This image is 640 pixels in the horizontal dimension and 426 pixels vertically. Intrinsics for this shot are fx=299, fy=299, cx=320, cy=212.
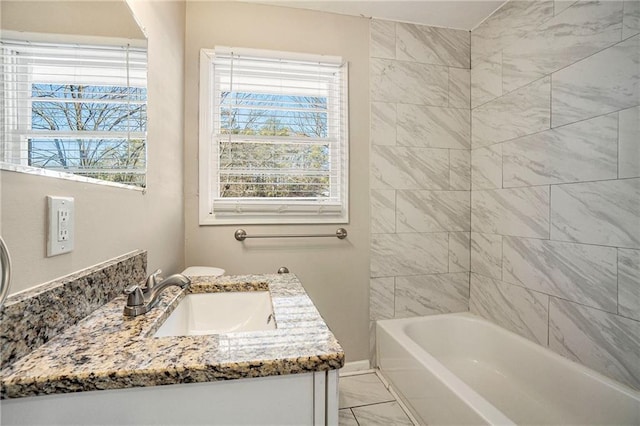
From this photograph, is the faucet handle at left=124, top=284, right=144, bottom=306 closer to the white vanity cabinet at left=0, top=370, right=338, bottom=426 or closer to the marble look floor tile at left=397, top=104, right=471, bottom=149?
the white vanity cabinet at left=0, top=370, right=338, bottom=426

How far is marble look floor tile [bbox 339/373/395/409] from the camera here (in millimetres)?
1733

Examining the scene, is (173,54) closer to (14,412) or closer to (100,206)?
(100,206)

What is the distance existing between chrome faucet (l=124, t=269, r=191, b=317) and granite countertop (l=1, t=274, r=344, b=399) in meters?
0.03

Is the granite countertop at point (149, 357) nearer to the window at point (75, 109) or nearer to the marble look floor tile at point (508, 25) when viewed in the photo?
the window at point (75, 109)

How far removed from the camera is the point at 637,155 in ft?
4.06

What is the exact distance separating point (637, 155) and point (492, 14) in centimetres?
134

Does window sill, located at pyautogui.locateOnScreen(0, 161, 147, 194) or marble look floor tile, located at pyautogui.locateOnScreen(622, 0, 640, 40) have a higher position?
marble look floor tile, located at pyautogui.locateOnScreen(622, 0, 640, 40)

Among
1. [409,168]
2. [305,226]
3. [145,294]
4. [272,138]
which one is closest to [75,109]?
[145,294]

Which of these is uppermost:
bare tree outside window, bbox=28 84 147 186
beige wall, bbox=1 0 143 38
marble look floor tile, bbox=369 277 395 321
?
beige wall, bbox=1 0 143 38

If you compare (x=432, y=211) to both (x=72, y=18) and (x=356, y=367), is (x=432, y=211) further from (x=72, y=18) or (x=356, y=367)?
(x=72, y=18)

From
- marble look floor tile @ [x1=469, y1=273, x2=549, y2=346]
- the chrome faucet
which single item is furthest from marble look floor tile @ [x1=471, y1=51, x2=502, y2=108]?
the chrome faucet

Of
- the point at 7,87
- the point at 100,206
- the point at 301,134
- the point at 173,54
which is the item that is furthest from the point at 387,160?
the point at 7,87

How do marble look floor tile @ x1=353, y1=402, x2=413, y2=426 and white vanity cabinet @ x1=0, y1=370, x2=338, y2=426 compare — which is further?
marble look floor tile @ x1=353, y1=402, x2=413, y2=426

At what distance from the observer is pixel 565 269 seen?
153 cm
